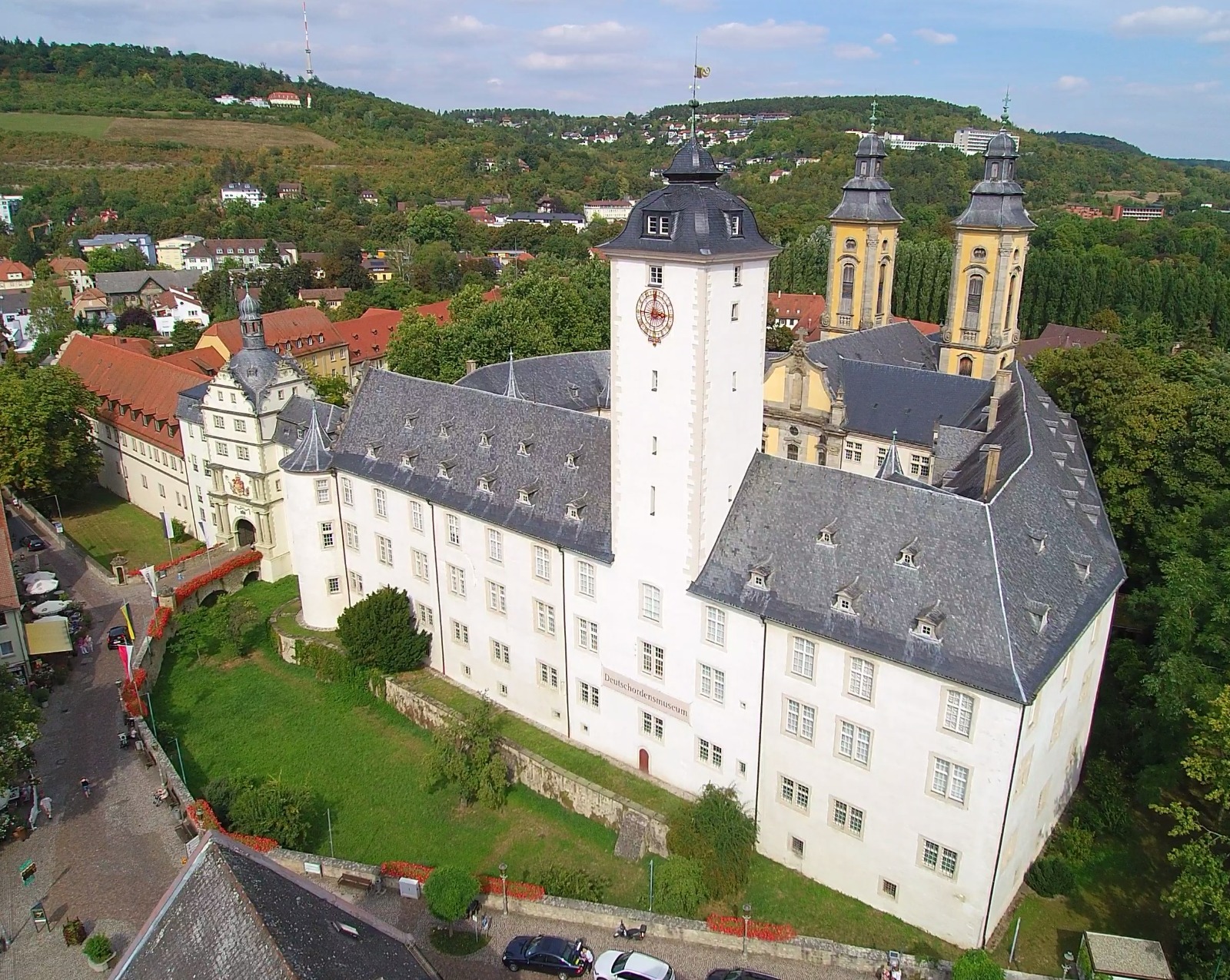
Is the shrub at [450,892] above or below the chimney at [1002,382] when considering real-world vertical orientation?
below

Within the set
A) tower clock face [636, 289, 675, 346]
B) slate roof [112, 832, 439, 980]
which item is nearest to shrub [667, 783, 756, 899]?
slate roof [112, 832, 439, 980]

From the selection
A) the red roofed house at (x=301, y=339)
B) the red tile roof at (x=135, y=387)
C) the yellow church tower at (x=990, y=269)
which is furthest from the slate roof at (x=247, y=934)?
the red roofed house at (x=301, y=339)

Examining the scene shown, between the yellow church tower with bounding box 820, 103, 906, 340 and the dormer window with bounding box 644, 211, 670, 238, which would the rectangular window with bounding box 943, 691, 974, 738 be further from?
the yellow church tower with bounding box 820, 103, 906, 340

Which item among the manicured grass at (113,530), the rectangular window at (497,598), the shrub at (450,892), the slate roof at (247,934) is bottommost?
the manicured grass at (113,530)

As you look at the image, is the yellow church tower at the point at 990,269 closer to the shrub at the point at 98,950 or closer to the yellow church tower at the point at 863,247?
the yellow church tower at the point at 863,247

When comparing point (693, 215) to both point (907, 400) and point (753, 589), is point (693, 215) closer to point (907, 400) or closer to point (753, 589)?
point (753, 589)

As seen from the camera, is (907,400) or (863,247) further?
(863,247)

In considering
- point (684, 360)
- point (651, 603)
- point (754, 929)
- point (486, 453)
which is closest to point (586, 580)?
point (651, 603)
